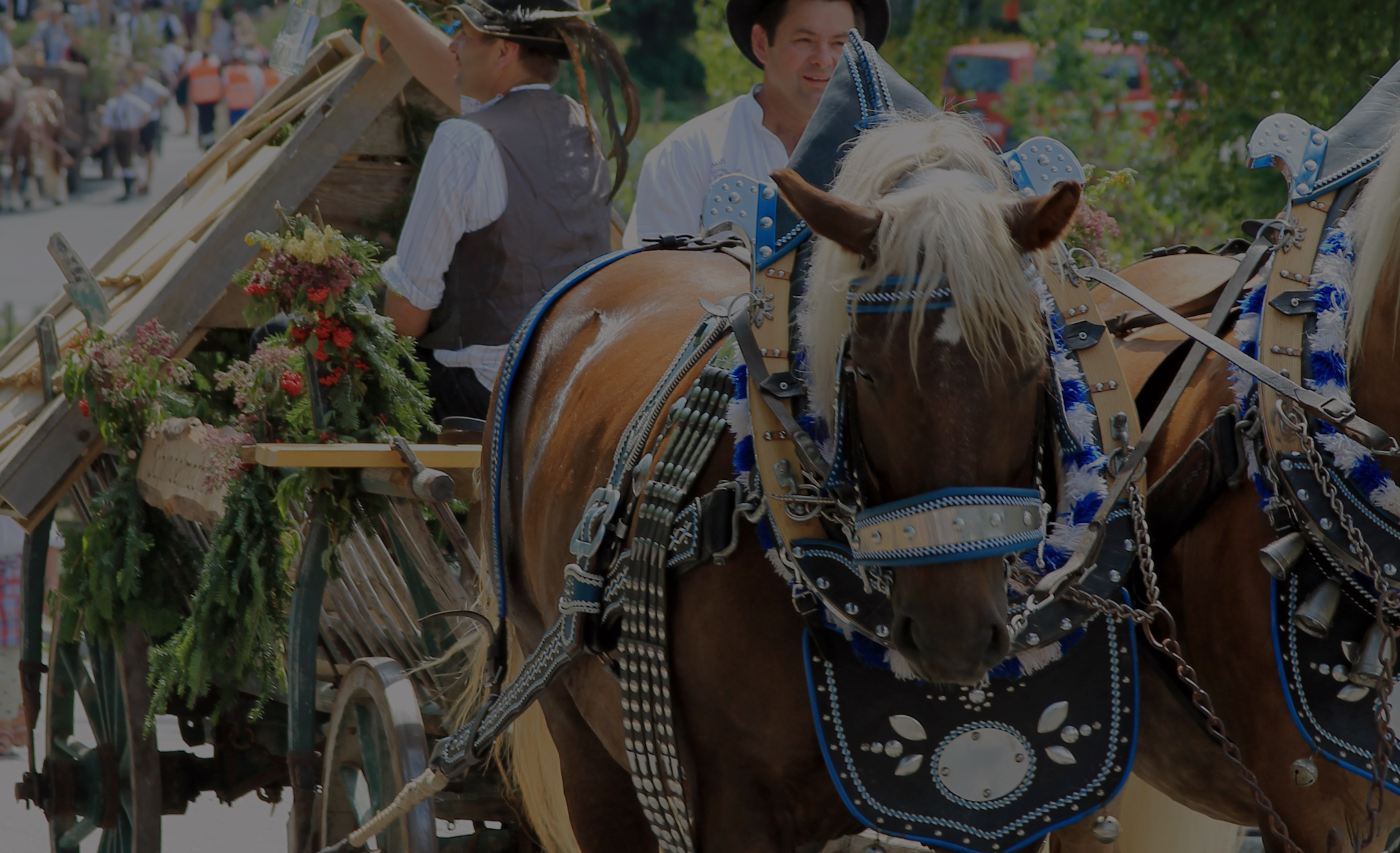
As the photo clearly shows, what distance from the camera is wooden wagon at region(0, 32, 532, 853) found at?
3.06m

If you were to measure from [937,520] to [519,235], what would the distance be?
81.0 inches

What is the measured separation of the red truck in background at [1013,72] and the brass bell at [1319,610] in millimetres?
705

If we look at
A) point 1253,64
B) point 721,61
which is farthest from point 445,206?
point 721,61

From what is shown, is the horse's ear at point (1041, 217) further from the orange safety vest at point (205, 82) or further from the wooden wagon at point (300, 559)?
the orange safety vest at point (205, 82)

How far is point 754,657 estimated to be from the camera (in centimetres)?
193

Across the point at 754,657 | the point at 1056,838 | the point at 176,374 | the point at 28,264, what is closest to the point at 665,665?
the point at 754,657

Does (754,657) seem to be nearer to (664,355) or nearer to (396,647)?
(664,355)

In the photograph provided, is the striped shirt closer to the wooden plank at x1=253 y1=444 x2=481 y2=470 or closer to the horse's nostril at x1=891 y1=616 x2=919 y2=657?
the wooden plank at x1=253 y1=444 x2=481 y2=470

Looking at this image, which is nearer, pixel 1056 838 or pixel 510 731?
pixel 1056 838

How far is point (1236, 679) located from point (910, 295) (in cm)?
77

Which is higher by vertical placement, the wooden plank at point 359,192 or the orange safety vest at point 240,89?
the orange safety vest at point 240,89

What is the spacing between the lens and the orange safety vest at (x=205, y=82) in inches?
674

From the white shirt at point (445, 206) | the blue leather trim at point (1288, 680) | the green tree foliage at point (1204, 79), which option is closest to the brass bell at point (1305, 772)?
the blue leather trim at point (1288, 680)

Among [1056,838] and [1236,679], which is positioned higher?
[1236,679]
